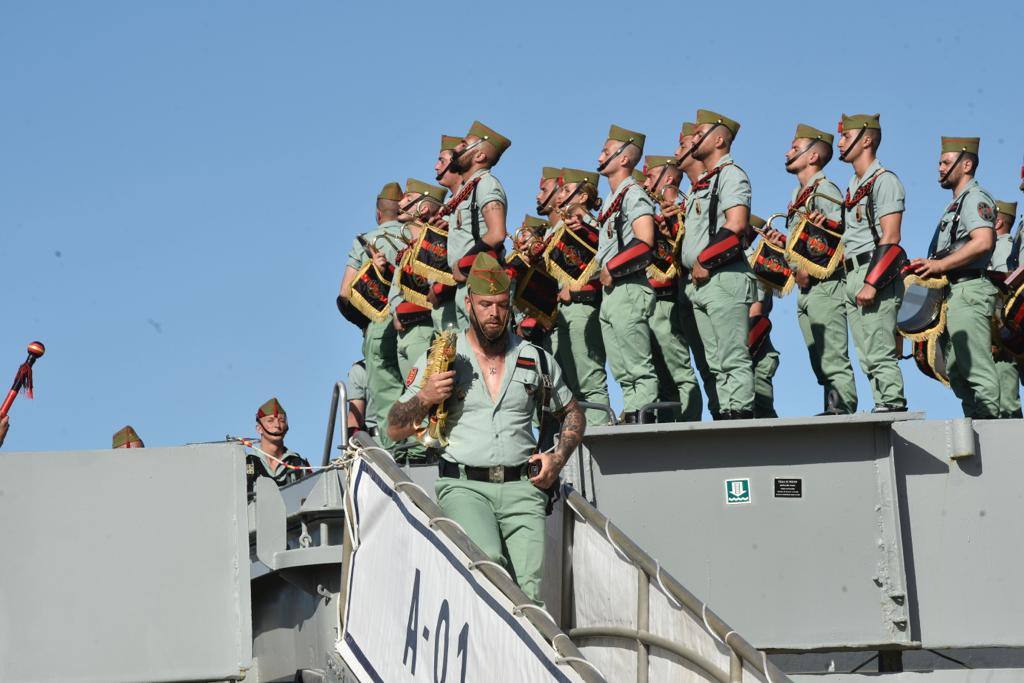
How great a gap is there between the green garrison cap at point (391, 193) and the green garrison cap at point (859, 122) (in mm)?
3828

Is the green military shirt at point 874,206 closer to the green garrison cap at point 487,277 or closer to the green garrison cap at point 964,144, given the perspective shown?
the green garrison cap at point 964,144

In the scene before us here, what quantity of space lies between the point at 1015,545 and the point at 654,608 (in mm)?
3170

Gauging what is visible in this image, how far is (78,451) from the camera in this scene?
26.9ft

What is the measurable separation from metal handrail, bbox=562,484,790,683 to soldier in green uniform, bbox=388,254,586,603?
252 mm

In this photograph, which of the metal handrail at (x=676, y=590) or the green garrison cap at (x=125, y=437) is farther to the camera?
the green garrison cap at (x=125, y=437)

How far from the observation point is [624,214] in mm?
11336

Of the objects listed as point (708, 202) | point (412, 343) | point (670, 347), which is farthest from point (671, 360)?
point (412, 343)

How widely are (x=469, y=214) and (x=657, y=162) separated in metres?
2.72

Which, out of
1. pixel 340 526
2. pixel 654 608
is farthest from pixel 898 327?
pixel 654 608

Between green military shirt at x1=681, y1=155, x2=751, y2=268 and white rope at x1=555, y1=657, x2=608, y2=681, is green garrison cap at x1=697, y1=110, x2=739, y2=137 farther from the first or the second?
white rope at x1=555, y1=657, x2=608, y2=681

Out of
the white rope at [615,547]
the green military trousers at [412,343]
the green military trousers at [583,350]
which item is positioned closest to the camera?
the white rope at [615,547]

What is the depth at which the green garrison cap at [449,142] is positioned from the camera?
11766 mm

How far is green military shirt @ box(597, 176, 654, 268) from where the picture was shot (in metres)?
11.3

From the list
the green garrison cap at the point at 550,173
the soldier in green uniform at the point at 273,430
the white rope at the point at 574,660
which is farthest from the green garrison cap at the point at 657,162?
the white rope at the point at 574,660
